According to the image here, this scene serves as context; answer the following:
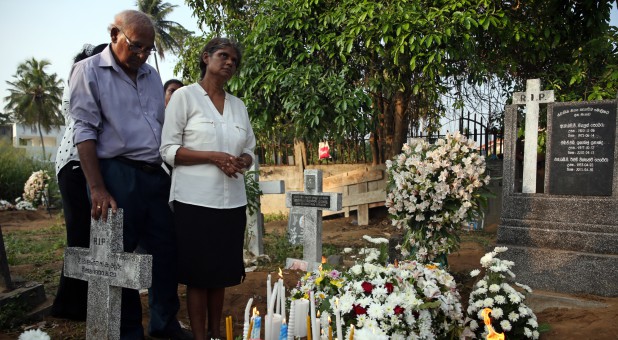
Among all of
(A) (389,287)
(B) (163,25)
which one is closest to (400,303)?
(A) (389,287)

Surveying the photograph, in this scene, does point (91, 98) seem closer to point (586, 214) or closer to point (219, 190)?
point (219, 190)

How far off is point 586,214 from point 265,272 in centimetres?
321

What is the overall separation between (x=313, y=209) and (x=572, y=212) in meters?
2.56

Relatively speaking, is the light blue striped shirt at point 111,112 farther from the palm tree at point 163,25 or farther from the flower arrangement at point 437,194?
the palm tree at point 163,25

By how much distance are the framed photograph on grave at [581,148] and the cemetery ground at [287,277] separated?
0.95 m

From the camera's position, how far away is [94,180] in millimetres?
2420

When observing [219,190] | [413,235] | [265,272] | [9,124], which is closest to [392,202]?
[413,235]

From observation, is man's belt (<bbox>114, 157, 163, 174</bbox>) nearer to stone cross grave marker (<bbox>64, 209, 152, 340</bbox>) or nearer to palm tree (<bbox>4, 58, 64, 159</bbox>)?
stone cross grave marker (<bbox>64, 209, 152, 340</bbox>)

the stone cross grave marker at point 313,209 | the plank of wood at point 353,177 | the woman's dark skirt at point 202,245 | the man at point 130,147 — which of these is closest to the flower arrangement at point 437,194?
the stone cross grave marker at point 313,209

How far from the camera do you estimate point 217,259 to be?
2.70m

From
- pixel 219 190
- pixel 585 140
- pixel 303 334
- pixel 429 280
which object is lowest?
pixel 303 334

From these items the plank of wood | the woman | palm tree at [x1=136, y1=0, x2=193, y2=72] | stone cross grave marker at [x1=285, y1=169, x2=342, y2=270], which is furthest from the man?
palm tree at [x1=136, y1=0, x2=193, y2=72]

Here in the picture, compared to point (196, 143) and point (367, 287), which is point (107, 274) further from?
point (367, 287)

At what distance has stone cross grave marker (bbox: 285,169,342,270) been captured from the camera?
534 cm
